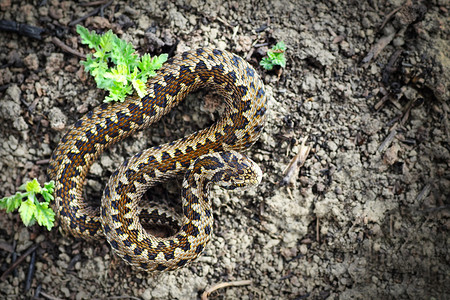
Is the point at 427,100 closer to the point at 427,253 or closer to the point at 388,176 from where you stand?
the point at 388,176

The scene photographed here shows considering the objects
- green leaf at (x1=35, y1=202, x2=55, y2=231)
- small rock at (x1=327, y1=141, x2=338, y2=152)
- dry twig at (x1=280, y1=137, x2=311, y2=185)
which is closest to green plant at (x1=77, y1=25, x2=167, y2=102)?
green leaf at (x1=35, y1=202, x2=55, y2=231)

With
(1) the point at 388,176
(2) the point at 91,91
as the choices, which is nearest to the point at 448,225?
(1) the point at 388,176

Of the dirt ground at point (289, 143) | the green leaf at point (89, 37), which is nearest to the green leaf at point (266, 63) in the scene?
the dirt ground at point (289, 143)

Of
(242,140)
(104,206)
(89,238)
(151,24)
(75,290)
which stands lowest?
(75,290)

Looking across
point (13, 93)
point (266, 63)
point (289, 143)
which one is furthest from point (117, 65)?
point (289, 143)

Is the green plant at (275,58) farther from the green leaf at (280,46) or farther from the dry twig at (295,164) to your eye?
the dry twig at (295,164)

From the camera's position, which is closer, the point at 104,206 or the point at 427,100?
the point at 104,206
